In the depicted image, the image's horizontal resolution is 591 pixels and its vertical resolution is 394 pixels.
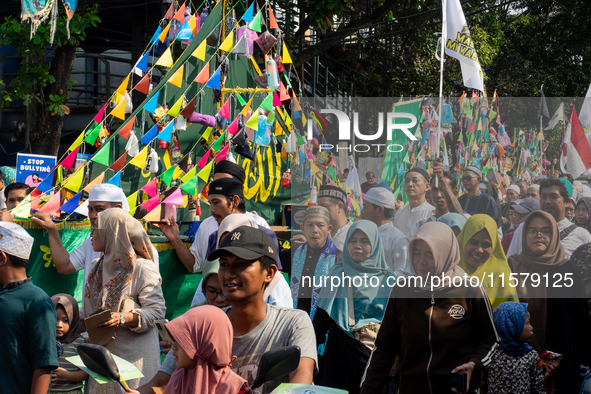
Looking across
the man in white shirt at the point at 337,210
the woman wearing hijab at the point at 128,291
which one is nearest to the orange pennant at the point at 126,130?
the woman wearing hijab at the point at 128,291

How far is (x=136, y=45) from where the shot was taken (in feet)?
45.8

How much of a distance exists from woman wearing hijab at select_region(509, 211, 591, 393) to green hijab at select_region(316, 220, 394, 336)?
2.60ft

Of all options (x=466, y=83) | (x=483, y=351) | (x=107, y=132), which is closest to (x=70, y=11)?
(x=107, y=132)

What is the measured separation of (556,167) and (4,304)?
10.1ft

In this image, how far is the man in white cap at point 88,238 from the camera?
4254 mm

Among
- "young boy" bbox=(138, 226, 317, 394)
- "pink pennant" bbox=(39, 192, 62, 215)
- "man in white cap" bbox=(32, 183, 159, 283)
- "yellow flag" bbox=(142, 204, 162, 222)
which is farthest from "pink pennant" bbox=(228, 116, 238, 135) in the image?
"young boy" bbox=(138, 226, 317, 394)

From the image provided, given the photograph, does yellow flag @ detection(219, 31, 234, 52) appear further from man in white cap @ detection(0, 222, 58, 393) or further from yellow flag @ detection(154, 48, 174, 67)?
man in white cap @ detection(0, 222, 58, 393)

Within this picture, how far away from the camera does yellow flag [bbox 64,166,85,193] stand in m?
6.18

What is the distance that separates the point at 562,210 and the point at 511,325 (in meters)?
0.74

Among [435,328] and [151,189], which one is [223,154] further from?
[435,328]

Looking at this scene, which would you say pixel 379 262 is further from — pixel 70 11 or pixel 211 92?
pixel 70 11

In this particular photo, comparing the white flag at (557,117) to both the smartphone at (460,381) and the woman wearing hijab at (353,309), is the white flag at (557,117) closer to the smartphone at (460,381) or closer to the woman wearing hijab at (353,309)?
the woman wearing hijab at (353,309)

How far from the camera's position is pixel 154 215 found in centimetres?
549

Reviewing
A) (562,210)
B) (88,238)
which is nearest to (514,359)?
(562,210)
